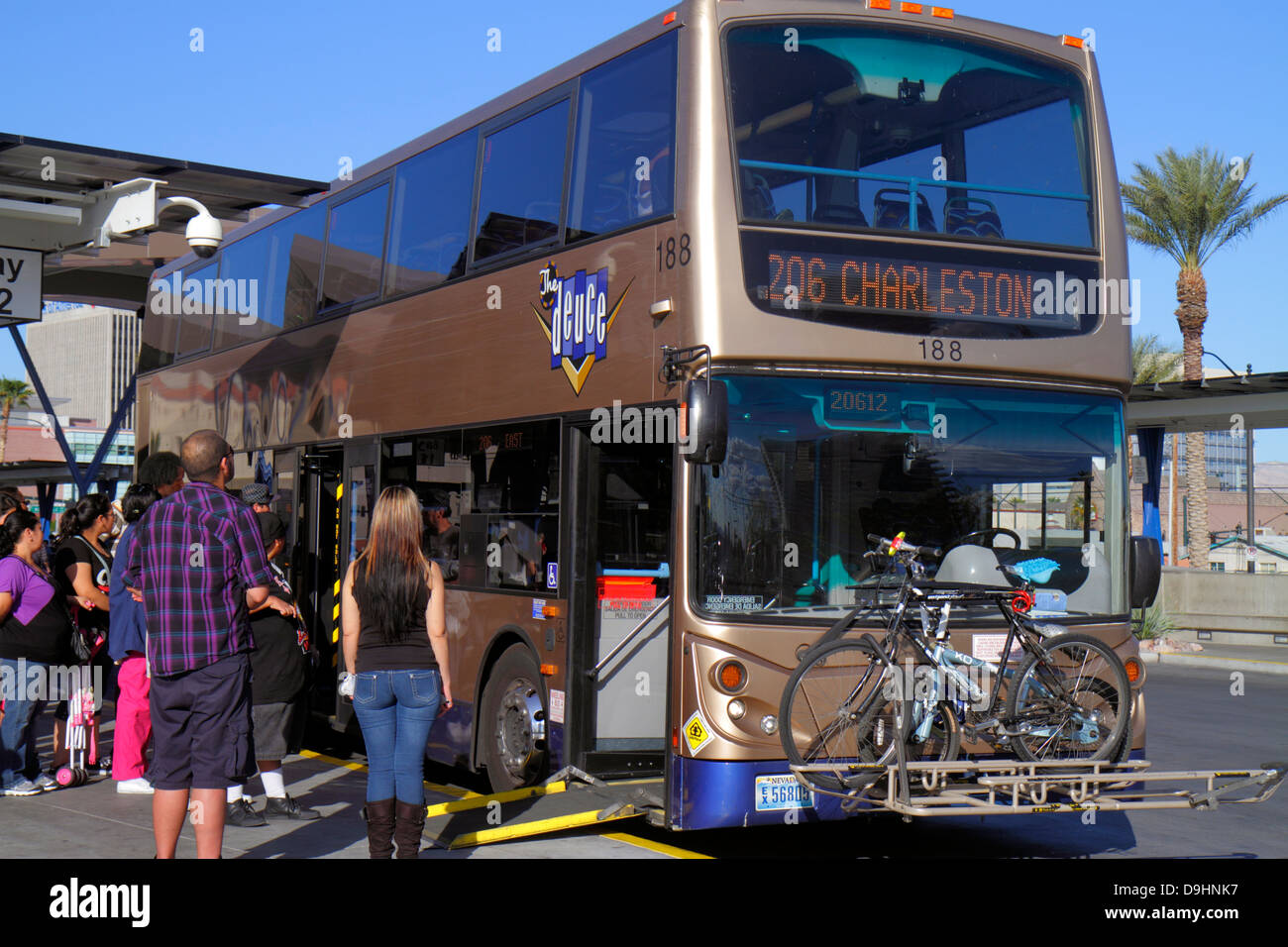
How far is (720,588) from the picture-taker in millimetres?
7387

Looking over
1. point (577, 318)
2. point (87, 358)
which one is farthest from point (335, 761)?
point (87, 358)

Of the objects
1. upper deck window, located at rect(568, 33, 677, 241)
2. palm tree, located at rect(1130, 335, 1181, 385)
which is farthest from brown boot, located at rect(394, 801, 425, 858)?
palm tree, located at rect(1130, 335, 1181, 385)

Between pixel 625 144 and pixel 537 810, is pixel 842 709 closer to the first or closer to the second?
pixel 537 810

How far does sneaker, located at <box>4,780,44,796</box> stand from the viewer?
9.44 m

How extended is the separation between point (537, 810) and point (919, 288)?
11.7 feet

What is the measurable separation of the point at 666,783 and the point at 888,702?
3.99ft

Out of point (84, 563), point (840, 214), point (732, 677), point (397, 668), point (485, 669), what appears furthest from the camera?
point (84, 563)

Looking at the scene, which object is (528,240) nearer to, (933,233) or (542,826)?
(933,233)

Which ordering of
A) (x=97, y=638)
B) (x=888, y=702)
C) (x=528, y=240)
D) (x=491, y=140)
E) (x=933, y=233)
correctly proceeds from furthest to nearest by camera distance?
1. (x=97, y=638)
2. (x=491, y=140)
3. (x=528, y=240)
4. (x=933, y=233)
5. (x=888, y=702)

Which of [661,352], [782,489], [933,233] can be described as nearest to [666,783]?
[782,489]

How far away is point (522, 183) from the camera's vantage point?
951 centimetres

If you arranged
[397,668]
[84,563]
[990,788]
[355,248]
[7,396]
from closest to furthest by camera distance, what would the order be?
[397,668] → [990,788] → [84,563] → [355,248] → [7,396]

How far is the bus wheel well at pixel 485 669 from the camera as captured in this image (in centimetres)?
949

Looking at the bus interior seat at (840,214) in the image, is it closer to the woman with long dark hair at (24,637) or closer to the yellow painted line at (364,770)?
the yellow painted line at (364,770)
